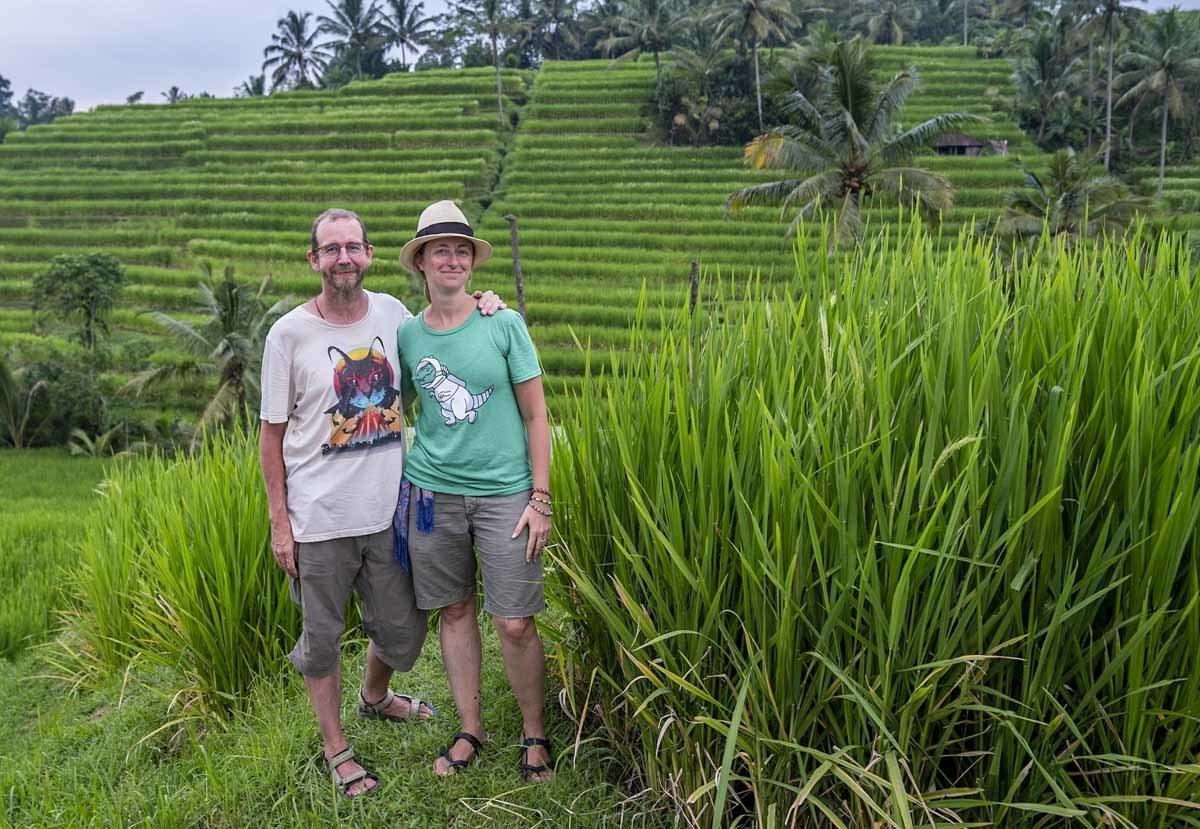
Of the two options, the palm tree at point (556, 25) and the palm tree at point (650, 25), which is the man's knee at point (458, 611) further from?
the palm tree at point (556, 25)

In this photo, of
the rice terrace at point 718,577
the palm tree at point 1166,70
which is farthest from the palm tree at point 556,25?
the rice terrace at point 718,577

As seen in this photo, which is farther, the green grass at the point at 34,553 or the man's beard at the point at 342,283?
the green grass at the point at 34,553

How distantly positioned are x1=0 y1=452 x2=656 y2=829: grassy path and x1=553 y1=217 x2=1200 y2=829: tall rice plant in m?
0.37

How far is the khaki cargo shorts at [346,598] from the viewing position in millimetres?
2312

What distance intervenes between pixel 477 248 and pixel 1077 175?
18.2m

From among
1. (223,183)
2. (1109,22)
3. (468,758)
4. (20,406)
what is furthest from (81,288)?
(1109,22)

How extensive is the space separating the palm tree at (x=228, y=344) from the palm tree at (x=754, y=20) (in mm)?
20481

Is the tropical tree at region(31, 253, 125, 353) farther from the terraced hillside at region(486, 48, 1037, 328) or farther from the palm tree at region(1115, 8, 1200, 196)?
the palm tree at region(1115, 8, 1200, 196)

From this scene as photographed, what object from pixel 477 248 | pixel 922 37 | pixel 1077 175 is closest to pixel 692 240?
pixel 1077 175

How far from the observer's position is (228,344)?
47.0 feet

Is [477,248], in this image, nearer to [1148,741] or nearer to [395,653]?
[395,653]

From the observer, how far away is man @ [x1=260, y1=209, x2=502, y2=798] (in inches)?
89.0

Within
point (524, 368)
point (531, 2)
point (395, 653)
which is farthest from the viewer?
point (531, 2)

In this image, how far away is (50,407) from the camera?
701 inches
